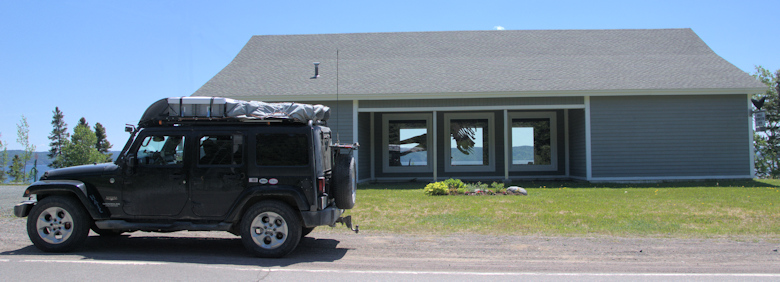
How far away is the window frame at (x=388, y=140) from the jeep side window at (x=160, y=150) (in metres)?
12.6

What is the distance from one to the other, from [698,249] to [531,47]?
14815 mm

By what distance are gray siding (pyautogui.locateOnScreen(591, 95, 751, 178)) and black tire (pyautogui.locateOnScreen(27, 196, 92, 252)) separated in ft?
47.4

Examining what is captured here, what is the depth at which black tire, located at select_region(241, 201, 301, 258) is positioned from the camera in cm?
604

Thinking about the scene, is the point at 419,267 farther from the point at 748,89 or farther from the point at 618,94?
the point at 748,89

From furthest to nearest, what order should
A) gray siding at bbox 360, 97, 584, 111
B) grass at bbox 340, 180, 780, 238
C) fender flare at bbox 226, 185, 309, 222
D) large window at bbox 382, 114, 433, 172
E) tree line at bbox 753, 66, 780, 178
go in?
tree line at bbox 753, 66, 780, 178, large window at bbox 382, 114, 433, 172, gray siding at bbox 360, 97, 584, 111, grass at bbox 340, 180, 780, 238, fender flare at bbox 226, 185, 309, 222

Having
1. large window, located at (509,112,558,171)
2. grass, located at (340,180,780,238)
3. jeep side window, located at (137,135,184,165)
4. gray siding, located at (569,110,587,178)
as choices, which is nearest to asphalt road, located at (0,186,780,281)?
grass, located at (340,180,780,238)

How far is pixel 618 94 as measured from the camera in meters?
15.7

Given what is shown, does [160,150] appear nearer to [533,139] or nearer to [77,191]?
[77,191]

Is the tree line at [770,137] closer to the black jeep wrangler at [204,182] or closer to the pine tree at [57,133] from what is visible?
the black jeep wrangler at [204,182]

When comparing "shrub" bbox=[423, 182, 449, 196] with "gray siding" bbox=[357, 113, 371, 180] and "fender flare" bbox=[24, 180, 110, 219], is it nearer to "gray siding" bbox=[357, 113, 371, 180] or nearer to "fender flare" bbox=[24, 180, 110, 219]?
"gray siding" bbox=[357, 113, 371, 180]

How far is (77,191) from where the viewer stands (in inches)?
244

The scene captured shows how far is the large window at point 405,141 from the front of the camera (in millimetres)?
18625

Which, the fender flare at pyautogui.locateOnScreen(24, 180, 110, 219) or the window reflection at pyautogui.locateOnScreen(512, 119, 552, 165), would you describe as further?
the window reflection at pyautogui.locateOnScreen(512, 119, 552, 165)

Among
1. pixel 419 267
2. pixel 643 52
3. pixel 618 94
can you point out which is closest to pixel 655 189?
pixel 618 94
